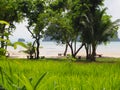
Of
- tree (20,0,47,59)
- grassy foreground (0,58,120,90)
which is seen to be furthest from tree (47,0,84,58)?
grassy foreground (0,58,120,90)

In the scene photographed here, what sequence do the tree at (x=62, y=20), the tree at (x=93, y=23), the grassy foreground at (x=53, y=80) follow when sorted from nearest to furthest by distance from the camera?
1. the grassy foreground at (x=53, y=80)
2. the tree at (x=93, y=23)
3. the tree at (x=62, y=20)

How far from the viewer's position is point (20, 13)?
44938 mm

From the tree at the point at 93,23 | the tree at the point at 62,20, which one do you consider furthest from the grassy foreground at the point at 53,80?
the tree at the point at 62,20

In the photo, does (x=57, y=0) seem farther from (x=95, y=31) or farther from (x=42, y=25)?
(x=95, y=31)

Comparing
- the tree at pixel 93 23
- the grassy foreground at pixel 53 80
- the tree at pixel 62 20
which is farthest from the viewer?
the tree at pixel 62 20

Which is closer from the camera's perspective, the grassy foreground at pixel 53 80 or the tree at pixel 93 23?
the grassy foreground at pixel 53 80

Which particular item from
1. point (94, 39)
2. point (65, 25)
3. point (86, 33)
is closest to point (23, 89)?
point (94, 39)

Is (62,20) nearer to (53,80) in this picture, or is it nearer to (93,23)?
(93,23)

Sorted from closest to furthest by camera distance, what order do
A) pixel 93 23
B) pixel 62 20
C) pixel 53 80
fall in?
pixel 53 80 → pixel 93 23 → pixel 62 20

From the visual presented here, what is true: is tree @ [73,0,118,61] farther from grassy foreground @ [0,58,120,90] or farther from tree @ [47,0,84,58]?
grassy foreground @ [0,58,120,90]

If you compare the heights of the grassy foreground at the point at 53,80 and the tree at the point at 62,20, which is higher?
the tree at the point at 62,20

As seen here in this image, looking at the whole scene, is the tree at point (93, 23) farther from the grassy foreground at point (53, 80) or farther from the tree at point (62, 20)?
the grassy foreground at point (53, 80)

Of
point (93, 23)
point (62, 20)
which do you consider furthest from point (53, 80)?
point (62, 20)

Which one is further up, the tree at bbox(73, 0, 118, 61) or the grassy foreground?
the tree at bbox(73, 0, 118, 61)
